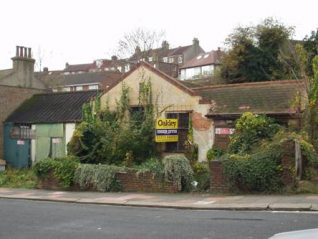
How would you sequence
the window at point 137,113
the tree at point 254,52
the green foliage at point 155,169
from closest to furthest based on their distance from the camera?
the green foliage at point 155,169, the window at point 137,113, the tree at point 254,52

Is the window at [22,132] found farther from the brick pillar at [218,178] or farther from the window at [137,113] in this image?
the brick pillar at [218,178]

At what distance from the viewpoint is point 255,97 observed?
23.6m

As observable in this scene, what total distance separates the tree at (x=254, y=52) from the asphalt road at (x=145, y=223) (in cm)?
2557

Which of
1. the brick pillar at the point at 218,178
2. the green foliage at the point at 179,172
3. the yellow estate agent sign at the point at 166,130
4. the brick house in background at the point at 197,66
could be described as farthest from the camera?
the brick house in background at the point at 197,66

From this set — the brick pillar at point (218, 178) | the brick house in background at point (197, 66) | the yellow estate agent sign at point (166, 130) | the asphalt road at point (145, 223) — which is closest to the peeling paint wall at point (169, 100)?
the yellow estate agent sign at point (166, 130)

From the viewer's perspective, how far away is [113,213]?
14.8 metres

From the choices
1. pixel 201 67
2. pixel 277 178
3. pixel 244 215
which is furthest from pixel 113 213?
pixel 201 67

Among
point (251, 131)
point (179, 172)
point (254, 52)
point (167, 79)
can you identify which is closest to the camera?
point (179, 172)

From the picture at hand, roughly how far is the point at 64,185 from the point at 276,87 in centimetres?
1023

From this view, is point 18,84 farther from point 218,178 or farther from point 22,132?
point 218,178

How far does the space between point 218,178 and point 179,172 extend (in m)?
1.73

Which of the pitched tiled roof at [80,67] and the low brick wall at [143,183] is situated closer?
the low brick wall at [143,183]

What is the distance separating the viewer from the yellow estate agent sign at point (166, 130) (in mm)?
24250

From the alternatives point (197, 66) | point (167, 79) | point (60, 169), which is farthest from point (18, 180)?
point (197, 66)
